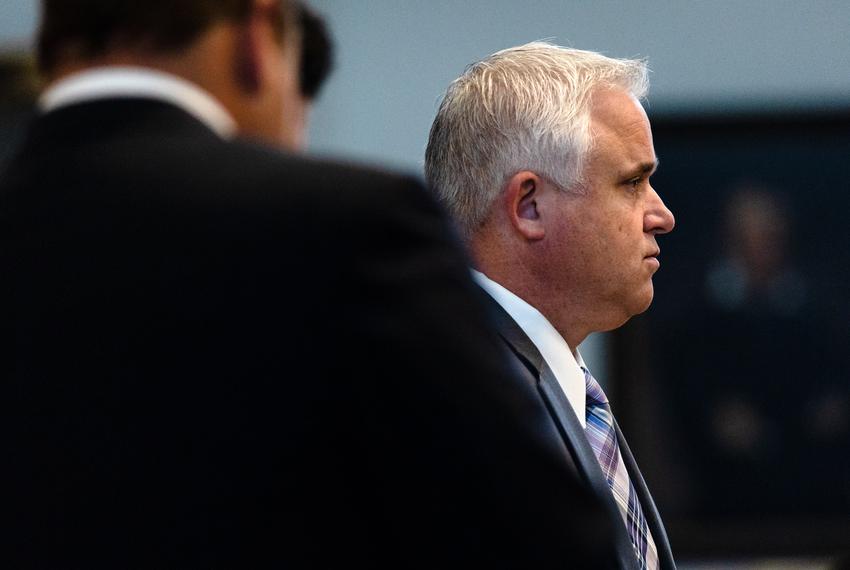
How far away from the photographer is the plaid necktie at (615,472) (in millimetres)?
1570

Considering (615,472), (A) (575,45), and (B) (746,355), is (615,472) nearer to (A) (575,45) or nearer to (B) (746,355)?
(B) (746,355)

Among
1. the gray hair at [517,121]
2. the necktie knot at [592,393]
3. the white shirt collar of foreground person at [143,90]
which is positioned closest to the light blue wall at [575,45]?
the gray hair at [517,121]

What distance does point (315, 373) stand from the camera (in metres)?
0.77

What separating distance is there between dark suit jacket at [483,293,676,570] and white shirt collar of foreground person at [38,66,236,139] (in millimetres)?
712

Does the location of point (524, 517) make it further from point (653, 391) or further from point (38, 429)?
point (653, 391)

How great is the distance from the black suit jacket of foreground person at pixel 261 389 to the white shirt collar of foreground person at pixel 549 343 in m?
0.84

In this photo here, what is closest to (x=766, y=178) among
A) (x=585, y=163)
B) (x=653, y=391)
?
(x=653, y=391)

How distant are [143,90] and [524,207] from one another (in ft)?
3.20

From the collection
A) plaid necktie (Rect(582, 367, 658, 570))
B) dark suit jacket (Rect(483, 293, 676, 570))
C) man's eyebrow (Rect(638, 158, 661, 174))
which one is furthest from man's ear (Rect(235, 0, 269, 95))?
man's eyebrow (Rect(638, 158, 661, 174))

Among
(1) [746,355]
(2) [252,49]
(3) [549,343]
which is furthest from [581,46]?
(2) [252,49]

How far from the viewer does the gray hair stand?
1729mm

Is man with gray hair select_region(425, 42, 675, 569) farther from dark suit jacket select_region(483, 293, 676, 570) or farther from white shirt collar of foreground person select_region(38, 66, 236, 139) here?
white shirt collar of foreground person select_region(38, 66, 236, 139)

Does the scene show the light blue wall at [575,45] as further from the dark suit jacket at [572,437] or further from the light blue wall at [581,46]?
the dark suit jacket at [572,437]

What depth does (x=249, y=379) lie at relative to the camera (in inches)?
30.4
